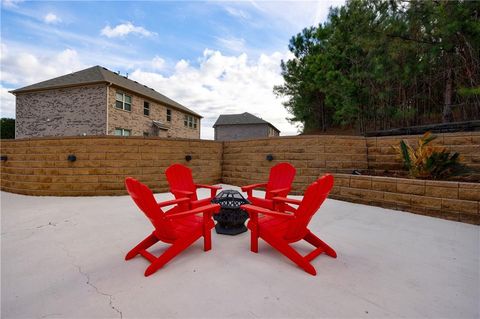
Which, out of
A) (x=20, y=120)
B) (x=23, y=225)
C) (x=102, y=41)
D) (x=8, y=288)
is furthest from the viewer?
(x=20, y=120)

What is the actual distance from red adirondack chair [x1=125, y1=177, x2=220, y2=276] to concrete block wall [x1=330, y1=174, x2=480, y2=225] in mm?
3795

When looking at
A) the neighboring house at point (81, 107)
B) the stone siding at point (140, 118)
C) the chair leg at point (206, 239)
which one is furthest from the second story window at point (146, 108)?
the chair leg at point (206, 239)

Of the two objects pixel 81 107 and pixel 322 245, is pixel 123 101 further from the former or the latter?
pixel 322 245

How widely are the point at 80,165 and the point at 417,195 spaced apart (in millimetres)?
7926

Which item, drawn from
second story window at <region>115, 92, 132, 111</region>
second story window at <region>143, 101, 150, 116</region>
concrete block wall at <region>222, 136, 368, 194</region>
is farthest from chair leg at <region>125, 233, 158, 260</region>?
second story window at <region>143, 101, 150, 116</region>

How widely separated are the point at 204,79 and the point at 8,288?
16.0 meters

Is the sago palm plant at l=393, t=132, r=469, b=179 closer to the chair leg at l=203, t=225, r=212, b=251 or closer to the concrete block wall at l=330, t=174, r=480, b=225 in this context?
the concrete block wall at l=330, t=174, r=480, b=225

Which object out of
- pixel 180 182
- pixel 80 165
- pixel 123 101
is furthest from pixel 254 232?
pixel 123 101

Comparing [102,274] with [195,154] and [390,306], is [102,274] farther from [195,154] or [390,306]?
[195,154]

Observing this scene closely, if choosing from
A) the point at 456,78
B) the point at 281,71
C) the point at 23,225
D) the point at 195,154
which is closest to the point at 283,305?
the point at 23,225

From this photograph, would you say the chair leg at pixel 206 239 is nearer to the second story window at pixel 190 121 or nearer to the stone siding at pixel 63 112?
the stone siding at pixel 63 112

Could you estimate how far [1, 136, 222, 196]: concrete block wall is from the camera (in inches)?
208

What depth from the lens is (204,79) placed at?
619 inches

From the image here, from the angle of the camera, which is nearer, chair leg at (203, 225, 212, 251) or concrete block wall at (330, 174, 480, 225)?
chair leg at (203, 225, 212, 251)
